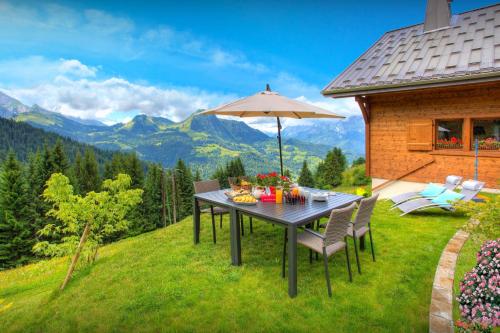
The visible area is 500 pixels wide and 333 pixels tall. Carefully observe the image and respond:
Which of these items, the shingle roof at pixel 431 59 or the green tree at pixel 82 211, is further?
the shingle roof at pixel 431 59

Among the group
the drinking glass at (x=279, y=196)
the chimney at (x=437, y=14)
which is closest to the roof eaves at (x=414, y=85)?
the chimney at (x=437, y=14)

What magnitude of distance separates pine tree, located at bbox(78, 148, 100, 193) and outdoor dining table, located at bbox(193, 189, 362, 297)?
30030mm

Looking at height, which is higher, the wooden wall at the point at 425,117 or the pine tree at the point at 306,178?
the wooden wall at the point at 425,117

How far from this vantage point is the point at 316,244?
10.00 feet

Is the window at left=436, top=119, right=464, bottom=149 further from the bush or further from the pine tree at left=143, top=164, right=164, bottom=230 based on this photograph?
the pine tree at left=143, top=164, right=164, bottom=230

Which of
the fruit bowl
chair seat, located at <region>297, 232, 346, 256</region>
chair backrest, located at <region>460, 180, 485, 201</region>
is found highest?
the fruit bowl

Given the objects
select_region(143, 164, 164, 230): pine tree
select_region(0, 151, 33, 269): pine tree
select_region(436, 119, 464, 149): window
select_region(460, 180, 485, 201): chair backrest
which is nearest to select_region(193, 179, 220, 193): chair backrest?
select_region(460, 180, 485, 201): chair backrest

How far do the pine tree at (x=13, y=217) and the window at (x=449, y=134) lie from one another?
2681 cm

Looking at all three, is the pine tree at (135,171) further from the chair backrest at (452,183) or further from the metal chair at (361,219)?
the metal chair at (361,219)

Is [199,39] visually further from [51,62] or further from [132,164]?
[132,164]

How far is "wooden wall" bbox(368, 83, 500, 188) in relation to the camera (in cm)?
679

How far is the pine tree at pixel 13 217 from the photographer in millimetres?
20219

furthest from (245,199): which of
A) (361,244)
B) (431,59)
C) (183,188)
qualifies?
(183,188)

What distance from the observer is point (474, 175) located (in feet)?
22.7
